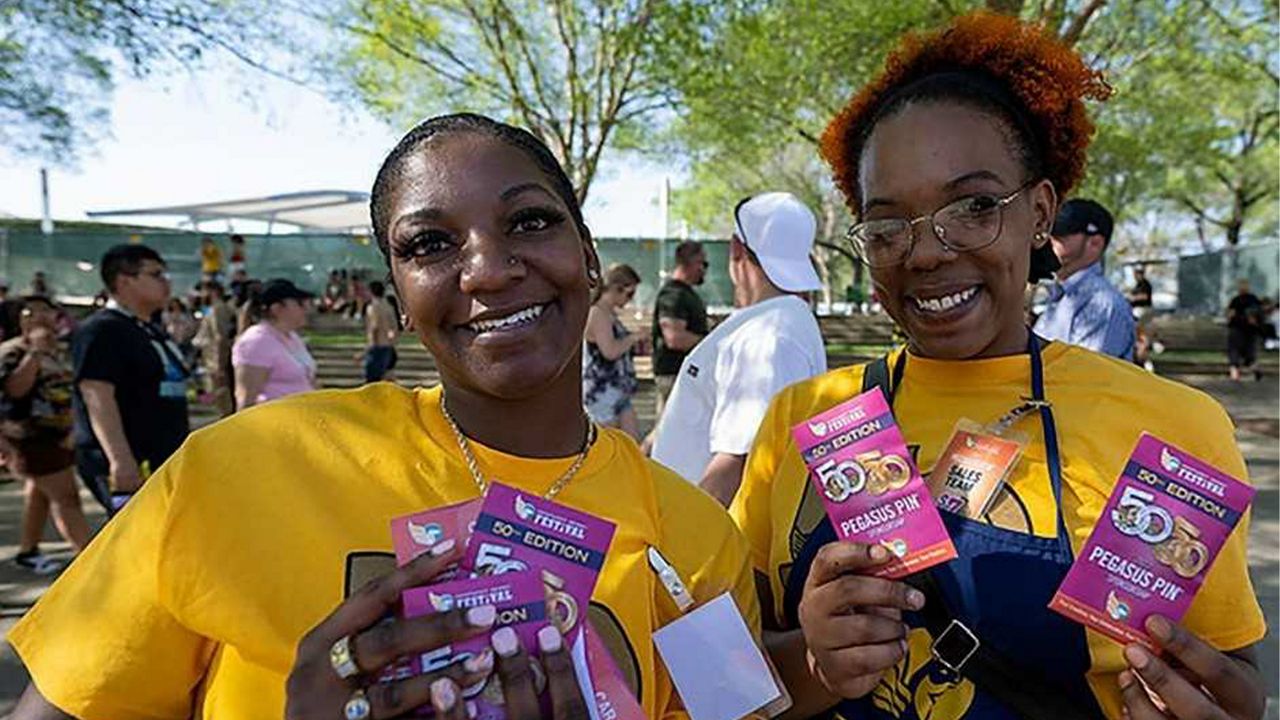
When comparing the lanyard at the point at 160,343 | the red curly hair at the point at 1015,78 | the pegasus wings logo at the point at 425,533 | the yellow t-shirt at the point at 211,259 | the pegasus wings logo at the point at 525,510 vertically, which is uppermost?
the red curly hair at the point at 1015,78

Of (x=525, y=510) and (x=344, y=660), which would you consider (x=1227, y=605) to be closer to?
(x=525, y=510)

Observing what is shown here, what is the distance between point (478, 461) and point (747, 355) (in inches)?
76.5

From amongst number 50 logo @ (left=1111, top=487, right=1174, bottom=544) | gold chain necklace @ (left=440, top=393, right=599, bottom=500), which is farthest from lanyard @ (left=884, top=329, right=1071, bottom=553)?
gold chain necklace @ (left=440, top=393, right=599, bottom=500)

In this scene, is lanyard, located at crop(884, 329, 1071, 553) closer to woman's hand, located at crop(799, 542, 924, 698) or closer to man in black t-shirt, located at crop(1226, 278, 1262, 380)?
woman's hand, located at crop(799, 542, 924, 698)

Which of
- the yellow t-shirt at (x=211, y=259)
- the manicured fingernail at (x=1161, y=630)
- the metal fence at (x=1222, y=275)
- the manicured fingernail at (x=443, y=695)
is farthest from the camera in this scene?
the metal fence at (x=1222, y=275)

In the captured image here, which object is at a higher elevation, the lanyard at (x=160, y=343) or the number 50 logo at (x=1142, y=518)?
the number 50 logo at (x=1142, y=518)

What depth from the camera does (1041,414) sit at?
1.68 meters

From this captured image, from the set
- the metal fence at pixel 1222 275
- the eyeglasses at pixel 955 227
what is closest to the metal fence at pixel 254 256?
the metal fence at pixel 1222 275

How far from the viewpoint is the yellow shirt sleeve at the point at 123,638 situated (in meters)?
1.29

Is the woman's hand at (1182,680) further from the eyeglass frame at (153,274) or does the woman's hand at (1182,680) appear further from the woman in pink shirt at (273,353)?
the woman in pink shirt at (273,353)

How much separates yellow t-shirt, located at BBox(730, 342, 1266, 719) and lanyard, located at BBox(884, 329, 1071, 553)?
0.01 metres

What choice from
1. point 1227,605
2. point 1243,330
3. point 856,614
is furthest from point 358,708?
point 1243,330

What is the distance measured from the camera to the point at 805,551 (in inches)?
67.6

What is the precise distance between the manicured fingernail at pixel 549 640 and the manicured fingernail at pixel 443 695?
0.38 feet
